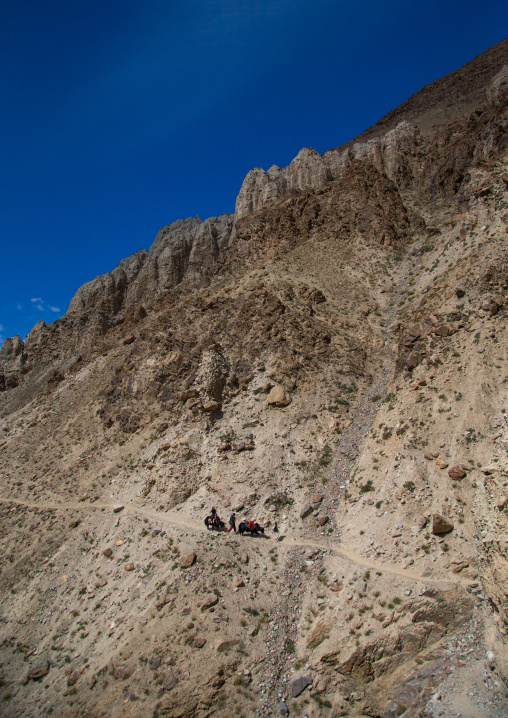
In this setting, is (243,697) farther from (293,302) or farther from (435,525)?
(293,302)

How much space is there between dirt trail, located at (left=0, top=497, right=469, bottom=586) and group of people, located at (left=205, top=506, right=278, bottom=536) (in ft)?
2.17

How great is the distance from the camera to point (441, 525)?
16.4 m

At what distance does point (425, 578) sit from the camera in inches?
596

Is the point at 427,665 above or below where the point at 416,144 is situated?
below

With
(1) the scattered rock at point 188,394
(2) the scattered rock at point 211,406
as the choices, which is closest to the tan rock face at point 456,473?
(2) the scattered rock at point 211,406

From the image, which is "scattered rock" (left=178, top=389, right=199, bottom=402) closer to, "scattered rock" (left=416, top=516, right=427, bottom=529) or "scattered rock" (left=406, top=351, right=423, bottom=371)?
"scattered rock" (left=406, top=351, right=423, bottom=371)

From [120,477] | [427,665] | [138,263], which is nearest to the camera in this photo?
[427,665]

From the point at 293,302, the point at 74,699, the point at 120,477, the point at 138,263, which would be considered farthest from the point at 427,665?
the point at 138,263

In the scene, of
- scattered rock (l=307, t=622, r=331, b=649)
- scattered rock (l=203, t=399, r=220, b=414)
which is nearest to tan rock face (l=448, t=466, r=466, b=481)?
scattered rock (l=307, t=622, r=331, b=649)

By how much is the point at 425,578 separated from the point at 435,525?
2.29m

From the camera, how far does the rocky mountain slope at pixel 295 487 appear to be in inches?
545

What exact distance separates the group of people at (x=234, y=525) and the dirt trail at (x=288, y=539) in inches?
26.0

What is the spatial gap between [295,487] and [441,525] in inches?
343

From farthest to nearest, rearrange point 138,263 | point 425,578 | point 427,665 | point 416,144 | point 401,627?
1. point 138,263
2. point 416,144
3. point 425,578
4. point 401,627
5. point 427,665
